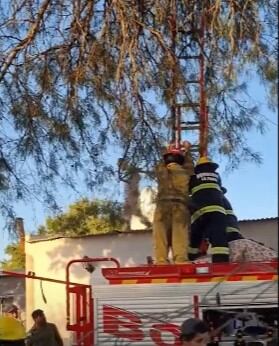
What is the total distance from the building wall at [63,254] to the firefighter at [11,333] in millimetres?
4315

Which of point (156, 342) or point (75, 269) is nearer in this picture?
point (156, 342)

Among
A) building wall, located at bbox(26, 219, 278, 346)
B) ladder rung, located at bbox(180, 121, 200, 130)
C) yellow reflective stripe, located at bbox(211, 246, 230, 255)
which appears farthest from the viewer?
building wall, located at bbox(26, 219, 278, 346)

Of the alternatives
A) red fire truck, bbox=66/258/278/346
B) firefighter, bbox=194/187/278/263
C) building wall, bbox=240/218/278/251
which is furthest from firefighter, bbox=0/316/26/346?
building wall, bbox=240/218/278/251

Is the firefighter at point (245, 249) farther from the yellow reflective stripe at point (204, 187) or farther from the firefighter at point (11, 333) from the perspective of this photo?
the firefighter at point (11, 333)

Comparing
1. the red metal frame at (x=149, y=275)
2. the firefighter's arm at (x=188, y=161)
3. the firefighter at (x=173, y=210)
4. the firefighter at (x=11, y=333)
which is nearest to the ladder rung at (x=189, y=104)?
the firefighter's arm at (x=188, y=161)

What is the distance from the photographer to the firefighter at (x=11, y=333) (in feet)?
21.3

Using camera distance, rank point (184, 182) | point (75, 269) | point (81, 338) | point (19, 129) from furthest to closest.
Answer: point (75, 269), point (19, 129), point (184, 182), point (81, 338)

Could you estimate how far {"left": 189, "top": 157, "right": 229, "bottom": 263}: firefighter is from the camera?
6910 mm

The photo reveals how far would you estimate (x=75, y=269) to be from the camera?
37.2 feet

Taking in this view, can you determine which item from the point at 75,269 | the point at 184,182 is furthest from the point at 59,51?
the point at 75,269

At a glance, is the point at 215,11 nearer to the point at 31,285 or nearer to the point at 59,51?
the point at 59,51

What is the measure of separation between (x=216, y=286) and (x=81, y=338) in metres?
1.26

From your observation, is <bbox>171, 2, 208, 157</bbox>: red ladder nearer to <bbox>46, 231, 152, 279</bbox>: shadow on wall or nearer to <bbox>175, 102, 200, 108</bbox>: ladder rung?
<bbox>175, 102, 200, 108</bbox>: ladder rung

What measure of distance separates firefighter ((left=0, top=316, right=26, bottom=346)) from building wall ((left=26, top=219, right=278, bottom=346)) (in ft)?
14.2
